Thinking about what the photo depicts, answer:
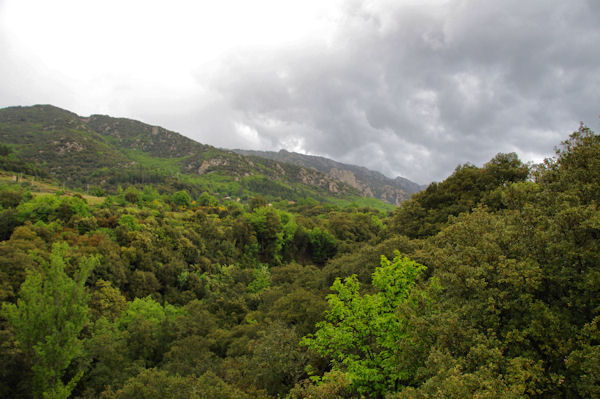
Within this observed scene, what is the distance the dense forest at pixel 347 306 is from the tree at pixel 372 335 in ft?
0.34

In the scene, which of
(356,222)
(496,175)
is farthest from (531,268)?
(356,222)

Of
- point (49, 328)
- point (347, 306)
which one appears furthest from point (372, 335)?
point (49, 328)

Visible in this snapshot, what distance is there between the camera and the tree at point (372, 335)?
1220 cm

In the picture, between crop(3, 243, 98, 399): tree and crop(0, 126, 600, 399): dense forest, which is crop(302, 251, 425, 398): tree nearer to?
crop(0, 126, 600, 399): dense forest

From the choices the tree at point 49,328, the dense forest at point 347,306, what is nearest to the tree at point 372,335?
the dense forest at point 347,306

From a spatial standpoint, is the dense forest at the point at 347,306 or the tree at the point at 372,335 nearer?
the dense forest at the point at 347,306

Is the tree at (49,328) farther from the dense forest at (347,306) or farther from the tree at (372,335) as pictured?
the tree at (372,335)

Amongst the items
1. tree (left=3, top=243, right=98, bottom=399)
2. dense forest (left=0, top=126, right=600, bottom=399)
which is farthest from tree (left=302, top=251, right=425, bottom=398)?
tree (left=3, top=243, right=98, bottom=399)

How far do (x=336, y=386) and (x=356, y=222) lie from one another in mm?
77970

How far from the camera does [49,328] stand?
22.1m

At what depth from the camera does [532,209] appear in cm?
1034

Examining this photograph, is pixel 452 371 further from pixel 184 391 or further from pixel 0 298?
pixel 0 298

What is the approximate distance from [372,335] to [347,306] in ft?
6.23

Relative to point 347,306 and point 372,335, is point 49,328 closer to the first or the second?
point 347,306
